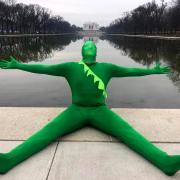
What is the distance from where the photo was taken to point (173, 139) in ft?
11.6

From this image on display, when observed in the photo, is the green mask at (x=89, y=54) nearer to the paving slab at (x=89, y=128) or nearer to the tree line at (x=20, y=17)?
the paving slab at (x=89, y=128)

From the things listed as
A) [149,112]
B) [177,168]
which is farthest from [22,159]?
[149,112]

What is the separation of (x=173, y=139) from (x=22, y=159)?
1.99 m

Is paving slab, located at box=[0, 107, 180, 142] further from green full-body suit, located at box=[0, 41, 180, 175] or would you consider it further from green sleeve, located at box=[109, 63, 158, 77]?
green sleeve, located at box=[109, 63, 158, 77]

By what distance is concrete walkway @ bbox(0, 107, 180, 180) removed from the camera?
277 centimetres

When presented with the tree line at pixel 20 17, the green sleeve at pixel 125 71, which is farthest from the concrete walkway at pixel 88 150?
the tree line at pixel 20 17

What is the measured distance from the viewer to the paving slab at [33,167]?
2.73m

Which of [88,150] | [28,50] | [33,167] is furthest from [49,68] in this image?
[28,50]

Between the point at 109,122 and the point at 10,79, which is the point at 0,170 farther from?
the point at 10,79

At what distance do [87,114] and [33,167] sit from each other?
110 cm

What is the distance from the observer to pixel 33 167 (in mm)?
2896

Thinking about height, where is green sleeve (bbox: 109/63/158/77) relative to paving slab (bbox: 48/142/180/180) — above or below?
above

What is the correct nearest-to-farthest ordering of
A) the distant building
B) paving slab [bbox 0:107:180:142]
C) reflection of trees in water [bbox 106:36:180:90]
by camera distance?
paving slab [bbox 0:107:180:142], reflection of trees in water [bbox 106:36:180:90], the distant building

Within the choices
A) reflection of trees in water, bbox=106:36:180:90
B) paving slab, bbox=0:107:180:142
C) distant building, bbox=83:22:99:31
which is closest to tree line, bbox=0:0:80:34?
reflection of trees in water, bbox=106:36:180:90
